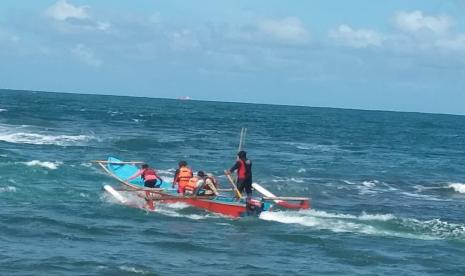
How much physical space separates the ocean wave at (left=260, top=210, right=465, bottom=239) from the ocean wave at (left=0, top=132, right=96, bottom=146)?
21560 millimetres

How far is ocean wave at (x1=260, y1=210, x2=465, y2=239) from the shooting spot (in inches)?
779

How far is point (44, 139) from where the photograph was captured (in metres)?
42.8

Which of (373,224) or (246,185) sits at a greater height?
(246,185)

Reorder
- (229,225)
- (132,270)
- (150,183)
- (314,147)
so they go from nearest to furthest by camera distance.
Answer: (132,270)
(229,225)
(150,183)
(314,147)

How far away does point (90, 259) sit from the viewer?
1538 centimetres

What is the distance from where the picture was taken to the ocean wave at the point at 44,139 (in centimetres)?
4056

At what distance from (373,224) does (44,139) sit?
26038mm

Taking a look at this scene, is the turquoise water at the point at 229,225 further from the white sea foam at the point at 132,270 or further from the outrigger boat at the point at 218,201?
the outrigger boat at the point at 218,201

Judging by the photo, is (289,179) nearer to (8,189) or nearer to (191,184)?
(191,184)

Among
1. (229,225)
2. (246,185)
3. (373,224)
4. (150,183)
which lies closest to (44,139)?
(150,183)

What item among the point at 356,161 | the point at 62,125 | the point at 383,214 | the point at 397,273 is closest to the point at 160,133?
the point at 62,125

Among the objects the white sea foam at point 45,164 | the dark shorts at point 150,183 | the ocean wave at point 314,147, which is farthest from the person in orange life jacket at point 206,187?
the ocean wave at point 314,147

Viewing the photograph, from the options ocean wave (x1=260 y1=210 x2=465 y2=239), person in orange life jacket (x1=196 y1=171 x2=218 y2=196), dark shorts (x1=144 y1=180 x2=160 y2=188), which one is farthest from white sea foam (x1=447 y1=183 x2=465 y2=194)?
dark shorts (x1=144 y1=180 x2=160 y2=188)

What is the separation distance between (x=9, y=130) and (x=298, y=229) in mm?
32587
